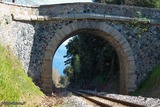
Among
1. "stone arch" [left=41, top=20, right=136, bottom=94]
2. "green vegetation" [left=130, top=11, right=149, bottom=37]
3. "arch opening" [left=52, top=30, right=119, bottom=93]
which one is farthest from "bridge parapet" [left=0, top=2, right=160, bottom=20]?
"arch opening" [left=52, top=30, right=119, bottom=93]

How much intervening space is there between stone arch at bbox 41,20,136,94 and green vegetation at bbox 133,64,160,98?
981 millimetres

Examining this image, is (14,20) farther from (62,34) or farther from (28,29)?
(62,34)

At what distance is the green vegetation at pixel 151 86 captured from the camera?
18.2 m

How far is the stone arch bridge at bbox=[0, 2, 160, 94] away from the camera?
20188 mm

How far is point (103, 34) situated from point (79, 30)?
6.23 ft

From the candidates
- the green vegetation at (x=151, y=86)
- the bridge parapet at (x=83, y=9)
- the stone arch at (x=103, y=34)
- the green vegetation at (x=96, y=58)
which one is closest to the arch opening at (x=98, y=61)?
the green vegetation at (x=96, y=58)

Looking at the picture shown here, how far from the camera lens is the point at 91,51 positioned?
38031 mm

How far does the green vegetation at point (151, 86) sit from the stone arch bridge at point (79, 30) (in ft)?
2.20

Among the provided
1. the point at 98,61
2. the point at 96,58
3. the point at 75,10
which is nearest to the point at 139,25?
the point at 75,10

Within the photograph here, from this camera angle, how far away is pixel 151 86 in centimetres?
1941

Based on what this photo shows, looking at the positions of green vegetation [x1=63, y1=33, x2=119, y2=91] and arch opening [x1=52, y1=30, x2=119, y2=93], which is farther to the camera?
green vegetation [x1=63, y1=33, x2=119, y2=91]

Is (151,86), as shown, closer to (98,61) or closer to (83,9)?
(83,9)

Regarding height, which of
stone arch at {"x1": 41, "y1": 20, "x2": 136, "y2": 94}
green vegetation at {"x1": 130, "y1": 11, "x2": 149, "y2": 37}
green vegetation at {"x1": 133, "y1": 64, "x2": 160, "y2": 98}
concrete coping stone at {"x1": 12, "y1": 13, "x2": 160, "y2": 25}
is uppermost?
concrete coping stone at {"x1": 12, "y1": 13, "x2": 160, "y2": 25}

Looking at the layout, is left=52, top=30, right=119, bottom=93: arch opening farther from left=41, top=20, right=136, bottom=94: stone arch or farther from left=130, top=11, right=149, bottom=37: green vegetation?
left=130, top=11, right=149, bottom=37: green vegetation
